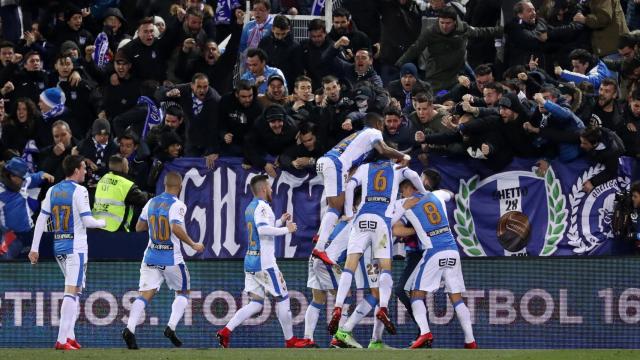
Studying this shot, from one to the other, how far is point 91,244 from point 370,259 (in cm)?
410

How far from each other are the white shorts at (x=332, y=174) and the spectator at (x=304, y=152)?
1630mm

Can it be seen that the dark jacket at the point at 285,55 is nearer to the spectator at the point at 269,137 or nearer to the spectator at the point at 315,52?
the spectator at the point at 315,52

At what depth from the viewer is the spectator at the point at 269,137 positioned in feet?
64.6

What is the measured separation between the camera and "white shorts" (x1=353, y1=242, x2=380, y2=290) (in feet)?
59.9

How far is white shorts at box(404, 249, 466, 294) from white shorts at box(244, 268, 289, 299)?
5.50 ft

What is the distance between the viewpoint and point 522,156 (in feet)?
64.0

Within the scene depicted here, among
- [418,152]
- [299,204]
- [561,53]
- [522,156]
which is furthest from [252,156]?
[561,53]

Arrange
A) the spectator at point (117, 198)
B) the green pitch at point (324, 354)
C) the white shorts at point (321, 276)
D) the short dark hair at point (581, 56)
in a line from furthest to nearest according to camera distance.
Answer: the short dark hair at point (581, 56), the spectator at point (117, 198), the white shorts at point (321, 276), the green pitch at point (324, 354)

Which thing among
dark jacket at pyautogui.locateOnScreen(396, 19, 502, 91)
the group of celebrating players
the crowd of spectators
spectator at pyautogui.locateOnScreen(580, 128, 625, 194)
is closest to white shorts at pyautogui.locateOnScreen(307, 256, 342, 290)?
the group of celebrating players

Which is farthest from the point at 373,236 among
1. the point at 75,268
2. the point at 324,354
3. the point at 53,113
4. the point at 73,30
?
the point at 73,30

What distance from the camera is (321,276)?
18.4 metres

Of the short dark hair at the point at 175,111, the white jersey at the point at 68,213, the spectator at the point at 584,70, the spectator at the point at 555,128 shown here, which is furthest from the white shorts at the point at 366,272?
the spectator at the point at 584,70

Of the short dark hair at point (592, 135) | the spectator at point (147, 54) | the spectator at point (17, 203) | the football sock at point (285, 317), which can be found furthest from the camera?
the spectator at point (147, 54)

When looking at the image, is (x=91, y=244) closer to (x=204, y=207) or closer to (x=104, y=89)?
(x=204, y=207)
